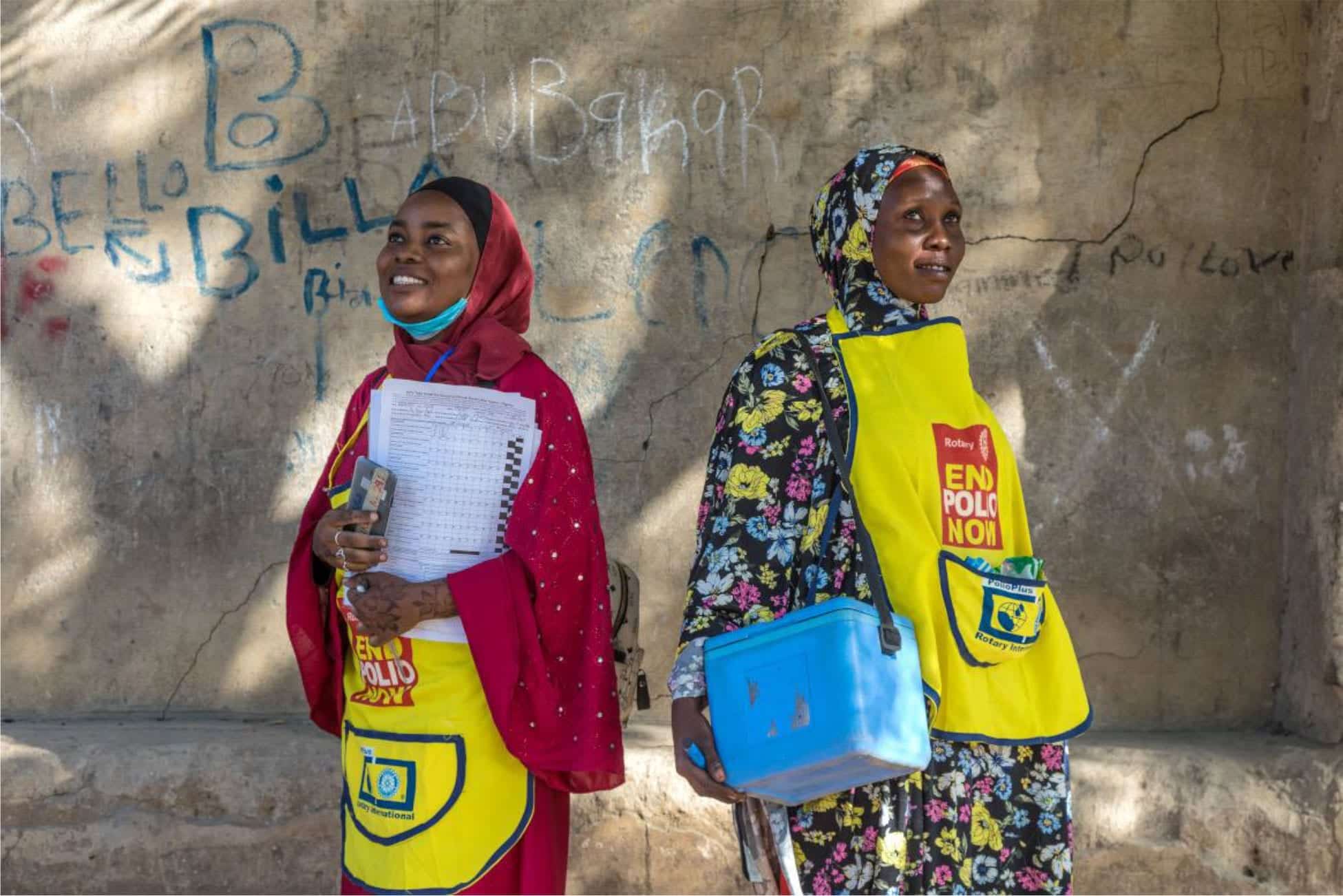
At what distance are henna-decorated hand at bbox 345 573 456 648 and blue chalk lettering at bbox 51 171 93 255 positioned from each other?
7.50 feet

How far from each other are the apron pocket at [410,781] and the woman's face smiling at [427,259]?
815mm

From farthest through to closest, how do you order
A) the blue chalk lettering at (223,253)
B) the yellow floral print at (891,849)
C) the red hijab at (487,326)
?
1. the blue chalk lettering at (223,253)
2. the red hijab at (487,326)
3. the yellow floral print at (891,849)

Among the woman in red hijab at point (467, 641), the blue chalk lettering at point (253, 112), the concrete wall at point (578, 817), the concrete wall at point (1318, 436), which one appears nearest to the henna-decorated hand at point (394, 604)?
the woman in red hijab at point (467, 641)

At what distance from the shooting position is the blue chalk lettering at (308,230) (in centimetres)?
427

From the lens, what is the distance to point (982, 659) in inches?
89.9

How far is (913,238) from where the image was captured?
2.45 meters

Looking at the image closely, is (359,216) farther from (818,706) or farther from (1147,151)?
(818,706)

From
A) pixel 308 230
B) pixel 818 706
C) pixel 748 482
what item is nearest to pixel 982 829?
pixel 818 706

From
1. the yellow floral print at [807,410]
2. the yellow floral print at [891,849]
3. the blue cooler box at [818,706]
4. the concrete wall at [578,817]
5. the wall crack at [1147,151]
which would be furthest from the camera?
the wall crack at [1147,151]

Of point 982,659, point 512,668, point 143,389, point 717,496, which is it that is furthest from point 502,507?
point 143,389

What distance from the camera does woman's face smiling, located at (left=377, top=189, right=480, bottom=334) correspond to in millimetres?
2748

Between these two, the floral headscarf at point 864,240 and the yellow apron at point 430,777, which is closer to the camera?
the floral headscarf at point 864,240

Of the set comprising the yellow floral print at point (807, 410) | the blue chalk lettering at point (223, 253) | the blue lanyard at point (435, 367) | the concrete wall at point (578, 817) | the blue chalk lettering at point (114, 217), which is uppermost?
the blue chalk lettering at point (114, 217)

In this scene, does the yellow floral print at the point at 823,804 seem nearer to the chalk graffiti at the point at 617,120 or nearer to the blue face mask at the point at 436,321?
the blue face mask at the point at 436,321
